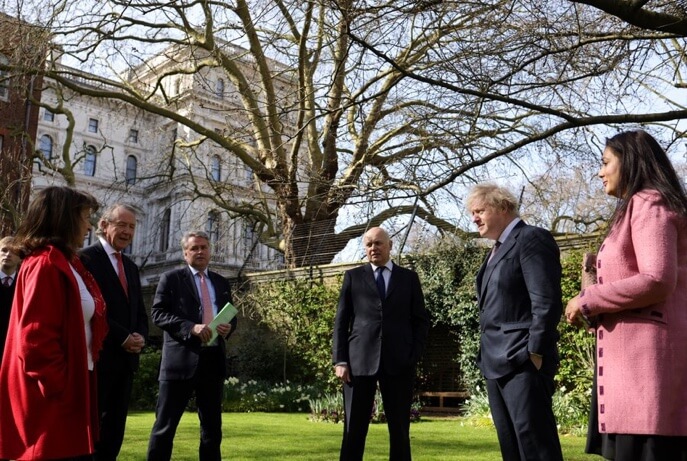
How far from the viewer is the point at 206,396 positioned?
530cm

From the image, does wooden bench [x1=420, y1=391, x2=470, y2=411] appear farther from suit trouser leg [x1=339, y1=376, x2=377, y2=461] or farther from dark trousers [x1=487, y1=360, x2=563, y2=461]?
dark trousers [x1=487, y1=360, x2=563, y2=461]

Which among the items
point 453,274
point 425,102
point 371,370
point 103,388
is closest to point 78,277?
point 103,388

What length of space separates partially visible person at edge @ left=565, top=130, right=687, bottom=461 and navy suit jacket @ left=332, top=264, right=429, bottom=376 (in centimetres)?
237

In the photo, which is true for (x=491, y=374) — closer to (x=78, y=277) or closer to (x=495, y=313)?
(x=495, y=313)

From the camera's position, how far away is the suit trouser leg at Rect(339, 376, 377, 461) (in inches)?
198

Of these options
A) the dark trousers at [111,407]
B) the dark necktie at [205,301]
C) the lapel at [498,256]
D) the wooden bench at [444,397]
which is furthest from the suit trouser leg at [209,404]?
the wooden bench at [444,397]

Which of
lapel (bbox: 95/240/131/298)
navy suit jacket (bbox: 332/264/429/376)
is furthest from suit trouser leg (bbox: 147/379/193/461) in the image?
navy suit jacket (bbox: 332/264/429/376)

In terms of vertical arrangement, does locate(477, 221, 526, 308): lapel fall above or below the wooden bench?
above

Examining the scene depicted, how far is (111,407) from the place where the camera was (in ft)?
15.6

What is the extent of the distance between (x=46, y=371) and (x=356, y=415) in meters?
2.63

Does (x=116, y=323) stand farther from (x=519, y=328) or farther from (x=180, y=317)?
(x=519, y=328)

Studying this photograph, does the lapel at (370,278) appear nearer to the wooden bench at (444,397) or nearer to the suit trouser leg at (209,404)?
the suit trouser leg at (209,404)

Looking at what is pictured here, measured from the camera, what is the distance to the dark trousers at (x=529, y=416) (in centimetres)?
357

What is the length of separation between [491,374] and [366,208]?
17.0 feet
